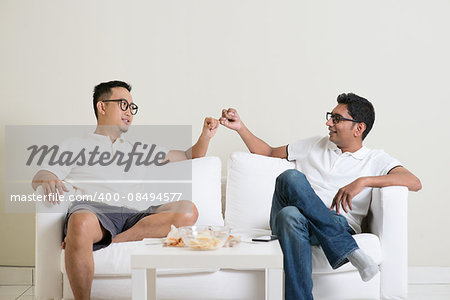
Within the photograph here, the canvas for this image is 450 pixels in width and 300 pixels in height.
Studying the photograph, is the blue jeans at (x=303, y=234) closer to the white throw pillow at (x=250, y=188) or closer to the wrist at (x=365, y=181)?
the wrist at (x=365, y=181)

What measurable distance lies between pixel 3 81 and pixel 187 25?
1.23 meters

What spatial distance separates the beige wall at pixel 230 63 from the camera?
3.56 metres

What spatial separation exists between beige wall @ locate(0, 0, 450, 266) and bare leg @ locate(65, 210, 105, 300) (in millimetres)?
1242

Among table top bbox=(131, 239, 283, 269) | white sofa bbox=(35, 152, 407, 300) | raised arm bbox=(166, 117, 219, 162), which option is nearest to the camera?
table top bbox=(131, 239, 283, 269)

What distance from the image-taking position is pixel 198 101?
11.7ft

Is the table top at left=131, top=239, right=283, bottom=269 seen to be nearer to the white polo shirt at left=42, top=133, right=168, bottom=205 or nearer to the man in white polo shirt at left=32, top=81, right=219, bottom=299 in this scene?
the man in white polo shirt at left=32, top=81, right=219, bottom=299

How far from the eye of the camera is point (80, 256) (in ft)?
7.94

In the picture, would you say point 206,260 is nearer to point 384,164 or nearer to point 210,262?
point 210,262

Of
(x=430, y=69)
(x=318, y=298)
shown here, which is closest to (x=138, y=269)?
(x=318, y=298)

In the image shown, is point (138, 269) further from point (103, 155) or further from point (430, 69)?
point (430, 69)

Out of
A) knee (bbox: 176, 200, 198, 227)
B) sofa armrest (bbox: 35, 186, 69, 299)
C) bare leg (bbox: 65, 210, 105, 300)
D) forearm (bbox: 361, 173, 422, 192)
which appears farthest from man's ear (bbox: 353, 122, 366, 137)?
sofa armrest (bbox: 35, 186, 69, 299)

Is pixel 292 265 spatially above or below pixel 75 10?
below

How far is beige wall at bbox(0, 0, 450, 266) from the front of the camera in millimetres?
3562

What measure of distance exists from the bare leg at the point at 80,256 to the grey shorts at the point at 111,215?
3.7 inches
